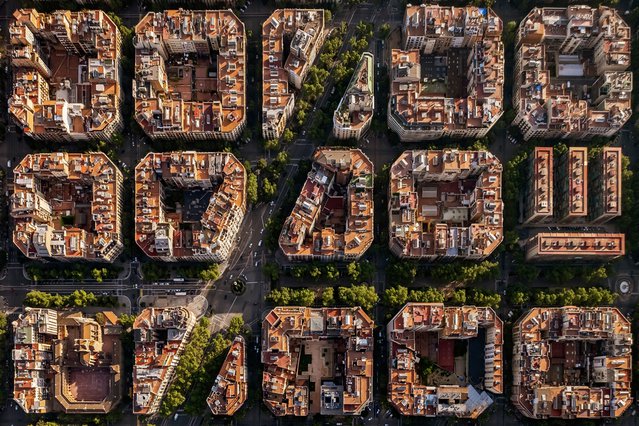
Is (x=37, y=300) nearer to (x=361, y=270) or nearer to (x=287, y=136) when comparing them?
(x=287, y=136)

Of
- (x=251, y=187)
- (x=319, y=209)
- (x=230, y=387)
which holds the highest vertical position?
(x=251, y=187)

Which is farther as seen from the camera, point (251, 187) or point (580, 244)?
point (251, 187)

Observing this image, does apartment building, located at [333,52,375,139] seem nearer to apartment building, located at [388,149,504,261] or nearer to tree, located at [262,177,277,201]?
apartment building, located at [388,149,504,261]

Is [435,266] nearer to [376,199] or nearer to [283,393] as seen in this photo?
[376,199]

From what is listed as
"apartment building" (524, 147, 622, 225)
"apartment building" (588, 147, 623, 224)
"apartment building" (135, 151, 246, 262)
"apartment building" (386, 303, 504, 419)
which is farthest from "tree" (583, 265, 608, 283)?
"apartment building" (135, 151, 246, 262)

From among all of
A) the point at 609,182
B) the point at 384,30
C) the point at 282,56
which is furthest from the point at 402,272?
the point at 384,30

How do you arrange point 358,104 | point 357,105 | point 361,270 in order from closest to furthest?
1. point 358,104
2. point 357,105
3. point 361,270

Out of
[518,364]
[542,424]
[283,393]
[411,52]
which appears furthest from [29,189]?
[542,424]
